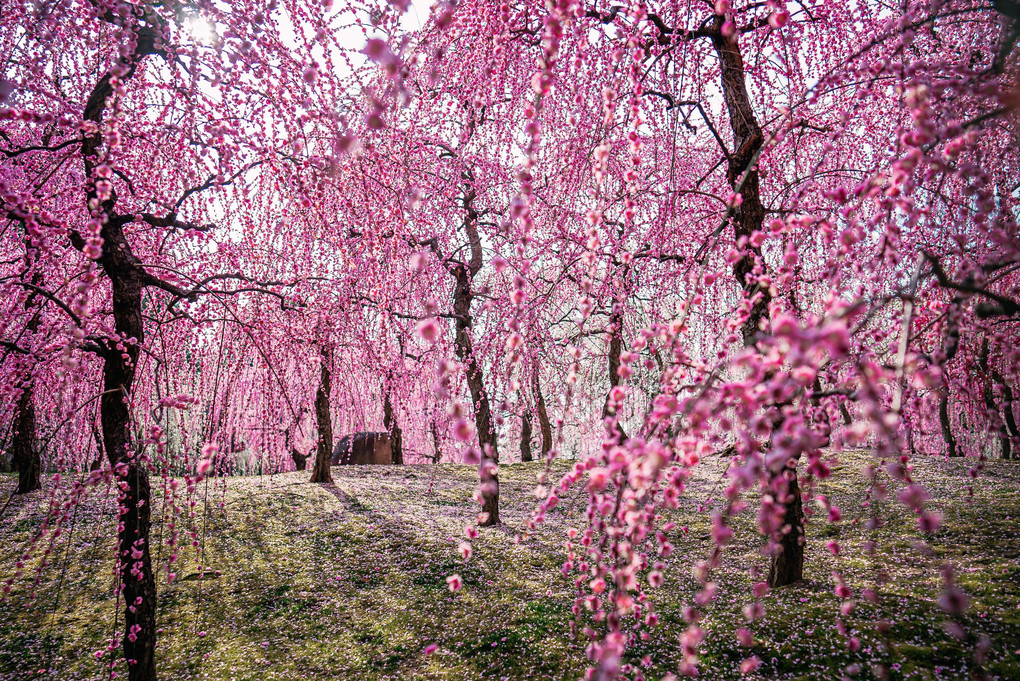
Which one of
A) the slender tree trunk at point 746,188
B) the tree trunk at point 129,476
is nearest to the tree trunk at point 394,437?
the tree trunk at point 129,476

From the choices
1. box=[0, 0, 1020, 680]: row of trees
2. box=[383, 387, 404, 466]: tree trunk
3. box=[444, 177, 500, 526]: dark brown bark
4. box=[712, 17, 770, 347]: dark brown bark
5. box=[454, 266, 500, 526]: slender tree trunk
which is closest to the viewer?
box=[0, 0, 1020, 680]: row of trees

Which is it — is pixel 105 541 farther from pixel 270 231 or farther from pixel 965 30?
pixel 965 30

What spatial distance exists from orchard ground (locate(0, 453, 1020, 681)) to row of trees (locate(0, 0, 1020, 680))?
33.6 inches

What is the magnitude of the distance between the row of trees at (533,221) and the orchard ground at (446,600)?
85cm

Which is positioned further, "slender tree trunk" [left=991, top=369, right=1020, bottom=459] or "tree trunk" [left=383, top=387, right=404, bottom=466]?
"tree trunk" [left=383, top=387, right=404, bottom=466]

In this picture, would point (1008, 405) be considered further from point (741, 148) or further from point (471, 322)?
point (471, 322)

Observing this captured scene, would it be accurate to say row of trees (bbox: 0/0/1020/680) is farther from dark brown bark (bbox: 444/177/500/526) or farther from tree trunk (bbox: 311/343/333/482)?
tree trunk (bbox: 311/343/333/482)

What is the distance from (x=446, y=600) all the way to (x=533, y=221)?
4712 mm

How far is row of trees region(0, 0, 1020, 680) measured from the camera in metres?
2.19

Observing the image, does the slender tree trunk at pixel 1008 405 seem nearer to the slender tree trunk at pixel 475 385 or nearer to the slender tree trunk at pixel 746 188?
the slender tree trunk at pixel 746 188

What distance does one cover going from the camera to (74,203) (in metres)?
5.75

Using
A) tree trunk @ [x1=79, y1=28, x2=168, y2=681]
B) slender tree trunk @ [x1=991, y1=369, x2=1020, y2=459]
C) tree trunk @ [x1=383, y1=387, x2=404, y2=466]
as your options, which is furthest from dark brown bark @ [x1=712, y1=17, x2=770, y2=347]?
tree trunk @ [x1=383, y1=387, x2=404, y2=466]

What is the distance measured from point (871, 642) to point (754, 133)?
4842 mm

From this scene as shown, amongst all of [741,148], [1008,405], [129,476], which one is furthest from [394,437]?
[1008,405]
